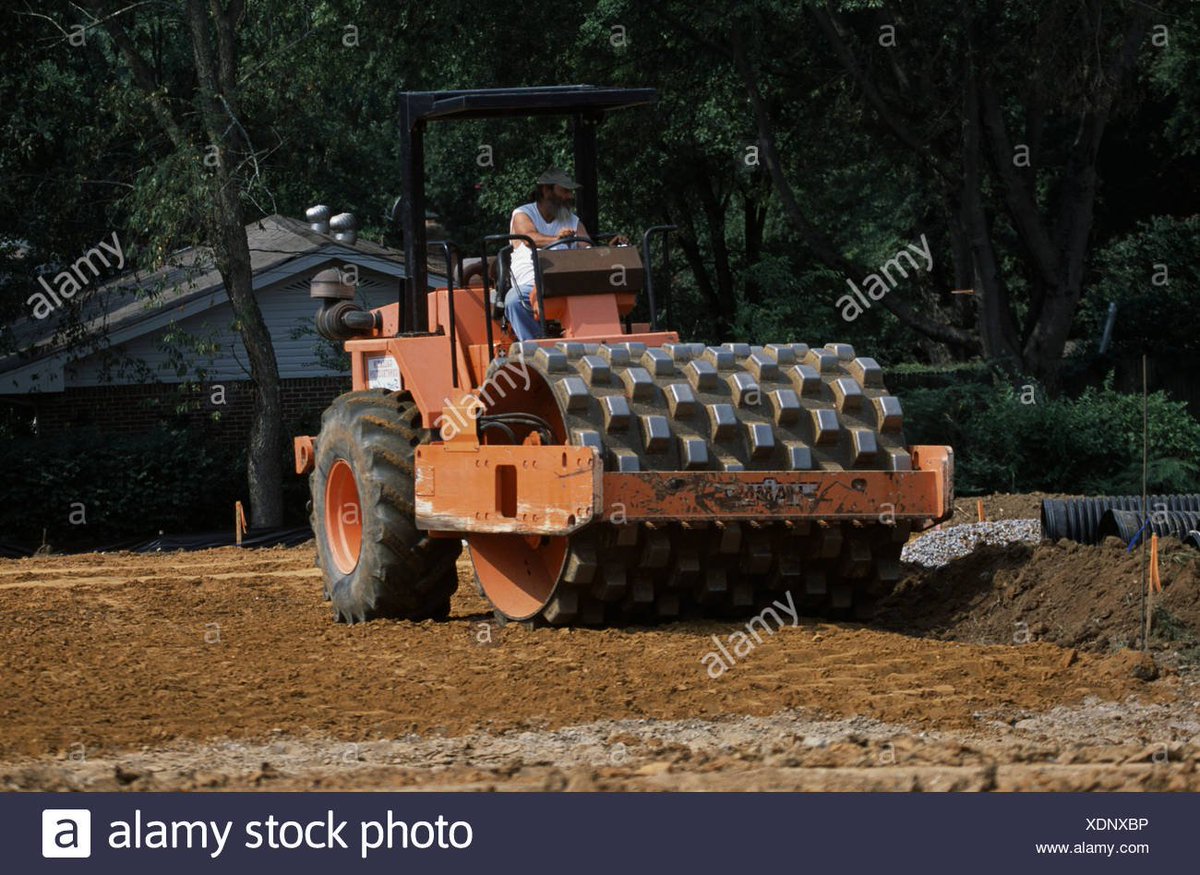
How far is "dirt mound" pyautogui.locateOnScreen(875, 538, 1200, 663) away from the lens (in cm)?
1019

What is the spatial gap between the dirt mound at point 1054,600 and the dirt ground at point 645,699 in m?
0.02

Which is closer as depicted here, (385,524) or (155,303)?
(385,524)

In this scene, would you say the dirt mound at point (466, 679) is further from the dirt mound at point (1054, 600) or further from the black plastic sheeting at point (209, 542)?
the black plastic sheeting at point (209, 542)

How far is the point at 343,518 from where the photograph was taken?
12852 millimetres

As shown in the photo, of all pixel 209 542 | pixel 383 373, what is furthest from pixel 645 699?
pixel 209 542

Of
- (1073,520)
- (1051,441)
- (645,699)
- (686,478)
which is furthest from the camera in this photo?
(1051,441)

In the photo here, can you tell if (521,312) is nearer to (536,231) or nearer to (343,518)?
(536,231)

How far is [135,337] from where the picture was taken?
32094 millimetres

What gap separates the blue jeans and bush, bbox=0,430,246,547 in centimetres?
1915

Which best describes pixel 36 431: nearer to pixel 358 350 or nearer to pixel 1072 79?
pixel 1072 79

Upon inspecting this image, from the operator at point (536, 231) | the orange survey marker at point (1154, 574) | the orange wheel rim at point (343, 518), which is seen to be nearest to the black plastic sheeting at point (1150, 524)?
the orange survey marker at point (1154, 574)

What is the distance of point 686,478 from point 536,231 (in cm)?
260

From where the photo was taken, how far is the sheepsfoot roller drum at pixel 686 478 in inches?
384

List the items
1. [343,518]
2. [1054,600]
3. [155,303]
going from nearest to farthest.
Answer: [1054,600], [343,518], [155,303]
